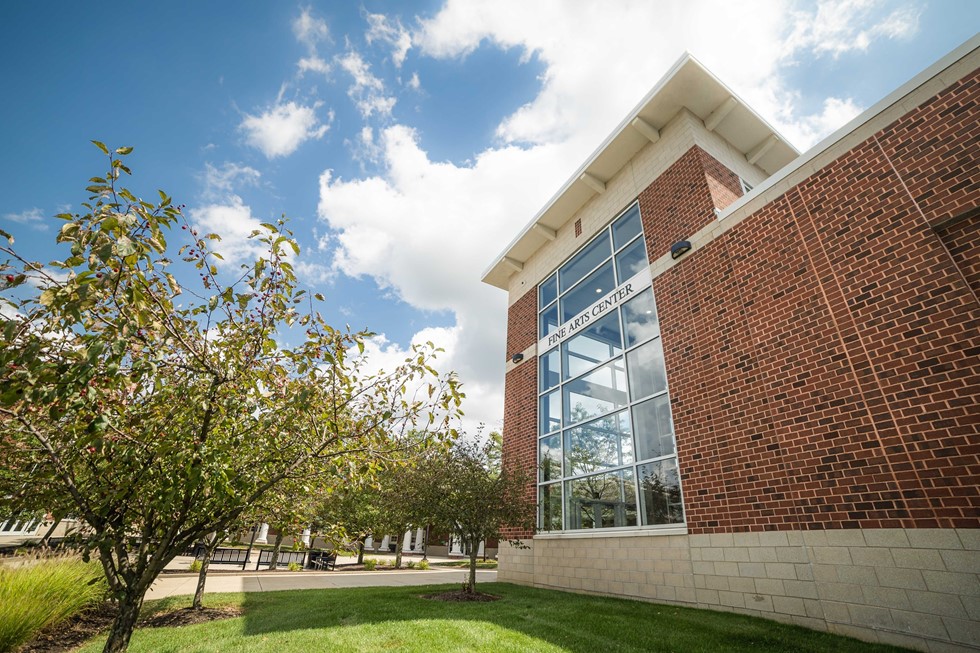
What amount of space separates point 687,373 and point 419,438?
621cm

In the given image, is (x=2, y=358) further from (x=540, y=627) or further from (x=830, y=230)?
(x=830, y=230)

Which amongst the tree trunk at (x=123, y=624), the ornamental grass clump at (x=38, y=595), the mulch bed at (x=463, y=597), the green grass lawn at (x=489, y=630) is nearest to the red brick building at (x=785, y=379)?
the green grass lawn at (x=489, y=630)

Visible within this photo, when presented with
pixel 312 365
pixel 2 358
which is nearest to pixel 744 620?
pixel 312 365

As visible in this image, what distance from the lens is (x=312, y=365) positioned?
3.58 meters

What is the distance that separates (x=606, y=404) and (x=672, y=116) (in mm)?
7571

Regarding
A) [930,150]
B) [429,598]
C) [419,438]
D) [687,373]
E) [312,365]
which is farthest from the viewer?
[429,598]

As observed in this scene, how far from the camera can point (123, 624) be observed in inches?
124

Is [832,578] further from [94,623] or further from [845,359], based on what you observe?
[94,623]

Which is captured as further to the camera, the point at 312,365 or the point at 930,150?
the point at 930,150

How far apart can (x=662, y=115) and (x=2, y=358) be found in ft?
41.0

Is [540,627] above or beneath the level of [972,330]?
beneath

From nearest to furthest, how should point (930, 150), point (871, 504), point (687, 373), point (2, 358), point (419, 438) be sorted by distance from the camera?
point (2, 358) → point (419, 438) → point (871, 504) → point (930, 150) → point (687, 373)

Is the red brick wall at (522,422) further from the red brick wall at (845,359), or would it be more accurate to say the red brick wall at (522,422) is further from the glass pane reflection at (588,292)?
the red brick wall at (845,359)

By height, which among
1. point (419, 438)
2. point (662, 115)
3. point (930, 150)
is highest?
point (662, 115)
